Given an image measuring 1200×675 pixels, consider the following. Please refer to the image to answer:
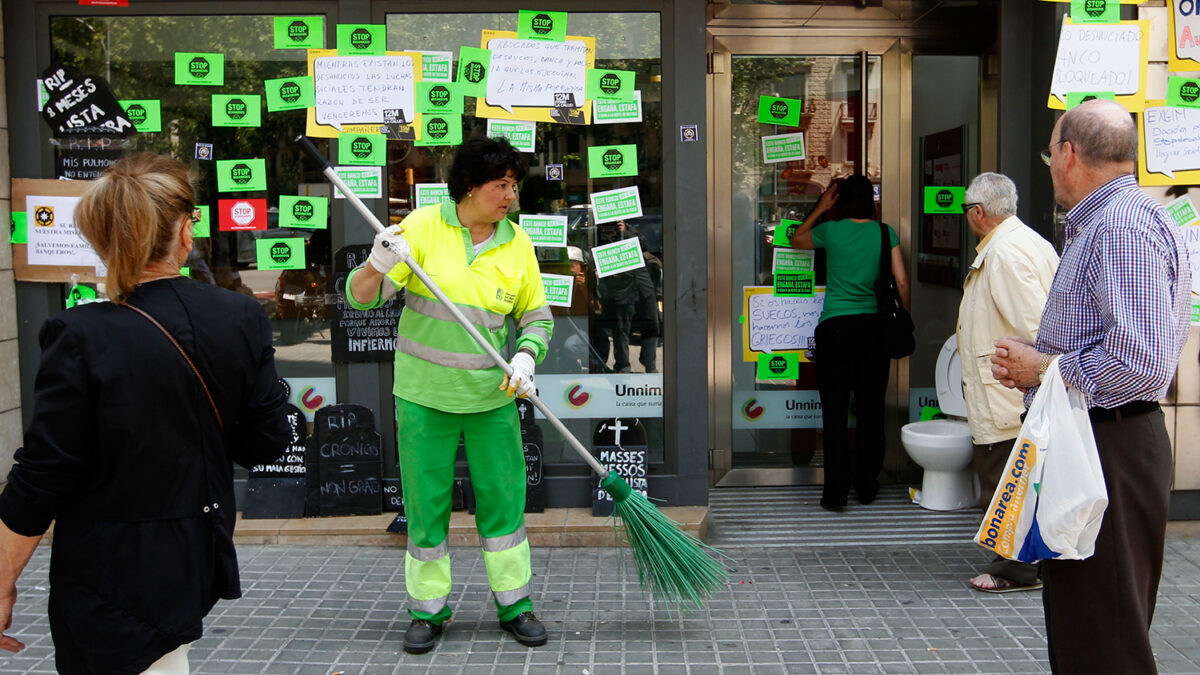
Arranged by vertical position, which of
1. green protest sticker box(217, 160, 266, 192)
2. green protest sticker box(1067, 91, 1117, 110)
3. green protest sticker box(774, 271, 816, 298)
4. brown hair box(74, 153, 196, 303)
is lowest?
green protest sticker box(774, 271, 816, 298)

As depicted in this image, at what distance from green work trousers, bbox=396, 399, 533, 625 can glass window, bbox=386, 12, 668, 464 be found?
1.65 m

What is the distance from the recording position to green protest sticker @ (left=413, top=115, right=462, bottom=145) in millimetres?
5914

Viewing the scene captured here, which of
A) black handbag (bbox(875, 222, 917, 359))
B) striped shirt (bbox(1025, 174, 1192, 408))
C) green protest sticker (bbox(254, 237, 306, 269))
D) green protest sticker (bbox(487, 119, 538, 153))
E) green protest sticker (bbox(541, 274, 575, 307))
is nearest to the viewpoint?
striped shirt (bbox(1025, 174, 1192, 408))

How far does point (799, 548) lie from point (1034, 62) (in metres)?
2.90

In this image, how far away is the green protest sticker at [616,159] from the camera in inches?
236

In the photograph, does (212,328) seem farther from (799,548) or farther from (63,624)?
(799,548)

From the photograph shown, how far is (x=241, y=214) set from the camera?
6.04m

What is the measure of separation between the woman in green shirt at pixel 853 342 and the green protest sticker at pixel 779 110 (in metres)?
0.61

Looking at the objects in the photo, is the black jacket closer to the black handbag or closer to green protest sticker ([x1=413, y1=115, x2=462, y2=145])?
green protest sticker ([x1=413, y1=115, x2=462, y2=145])

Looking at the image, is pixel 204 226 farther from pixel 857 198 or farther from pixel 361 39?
pixel 857 198

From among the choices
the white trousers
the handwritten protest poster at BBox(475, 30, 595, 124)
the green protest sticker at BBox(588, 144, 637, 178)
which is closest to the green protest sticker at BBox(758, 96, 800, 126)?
the green protest sticker at BBox(588, 144, 637, 178)

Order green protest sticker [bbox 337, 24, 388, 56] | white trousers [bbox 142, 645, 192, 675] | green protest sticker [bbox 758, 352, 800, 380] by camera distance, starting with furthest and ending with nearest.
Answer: green protest sticker [bbox 758, 352, 800, 380] → green protest sticker [bbox 337, 24, 388, 56] → white trousers [bbox 142, 645, 192, 675]

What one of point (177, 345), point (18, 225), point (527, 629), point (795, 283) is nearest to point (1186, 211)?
point (795, 283)

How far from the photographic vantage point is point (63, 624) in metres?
2.62
